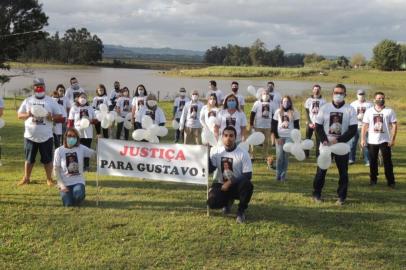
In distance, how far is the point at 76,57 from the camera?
122m

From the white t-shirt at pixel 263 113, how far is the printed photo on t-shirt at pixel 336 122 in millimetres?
3835

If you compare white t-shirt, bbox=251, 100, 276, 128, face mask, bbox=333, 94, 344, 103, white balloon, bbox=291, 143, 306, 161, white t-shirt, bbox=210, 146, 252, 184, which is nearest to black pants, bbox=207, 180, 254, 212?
white t-shirt, bbox=210, 146, 252, 184

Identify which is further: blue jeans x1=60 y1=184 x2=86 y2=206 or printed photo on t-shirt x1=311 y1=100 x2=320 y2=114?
printed photo on t-shirt x1=311 y1=100 x2=320 y2=114

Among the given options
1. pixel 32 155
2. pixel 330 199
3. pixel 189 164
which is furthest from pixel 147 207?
pixel 330 199

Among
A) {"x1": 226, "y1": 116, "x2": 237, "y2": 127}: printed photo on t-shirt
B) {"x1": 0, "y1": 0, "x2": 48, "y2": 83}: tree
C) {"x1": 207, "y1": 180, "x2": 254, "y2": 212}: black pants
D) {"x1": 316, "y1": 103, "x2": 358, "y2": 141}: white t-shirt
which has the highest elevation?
{"x1": 0, "y1": 0, "x2": 48, "y2": 83}: tree

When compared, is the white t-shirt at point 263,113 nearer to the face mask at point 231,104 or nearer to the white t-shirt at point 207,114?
the white t-shirt at point 207,114

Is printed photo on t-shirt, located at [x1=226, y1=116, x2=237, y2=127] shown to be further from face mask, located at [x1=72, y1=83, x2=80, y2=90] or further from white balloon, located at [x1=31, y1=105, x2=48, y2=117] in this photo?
face mask, located at [x1=72, y1=83, x2=80, y2=90]

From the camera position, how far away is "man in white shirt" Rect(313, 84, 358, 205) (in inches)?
322

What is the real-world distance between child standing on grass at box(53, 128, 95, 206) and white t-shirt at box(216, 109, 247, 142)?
279 centimetres

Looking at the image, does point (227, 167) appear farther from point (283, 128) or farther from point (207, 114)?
point (207, 114)

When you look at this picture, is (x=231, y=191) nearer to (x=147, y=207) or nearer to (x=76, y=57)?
(x=147, y=207)

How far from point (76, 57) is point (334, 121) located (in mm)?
120248

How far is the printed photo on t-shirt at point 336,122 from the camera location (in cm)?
821

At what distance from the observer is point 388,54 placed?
107062 millimetres
